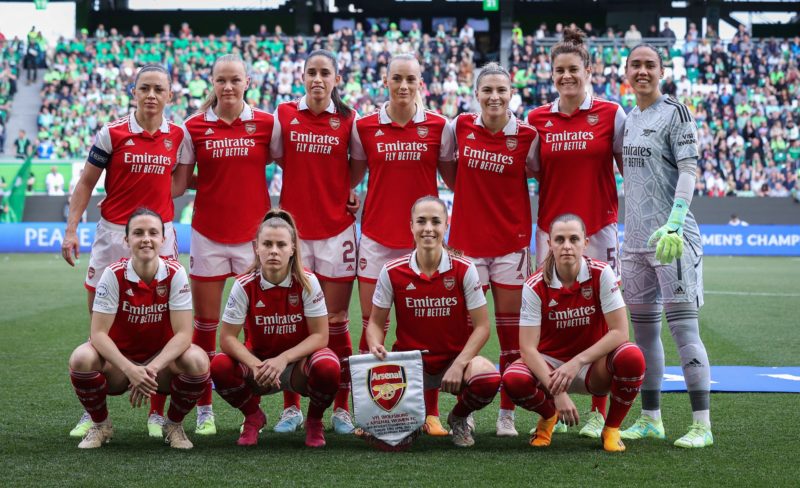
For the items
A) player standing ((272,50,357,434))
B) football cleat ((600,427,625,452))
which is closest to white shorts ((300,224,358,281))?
player standing ((272,50,357,434))

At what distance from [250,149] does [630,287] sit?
221cm

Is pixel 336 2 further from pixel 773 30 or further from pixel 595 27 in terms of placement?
pixel 773 30

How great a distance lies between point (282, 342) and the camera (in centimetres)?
496

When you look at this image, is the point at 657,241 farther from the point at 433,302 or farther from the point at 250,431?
the point at 250,431

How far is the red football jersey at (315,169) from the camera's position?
5.48 meters

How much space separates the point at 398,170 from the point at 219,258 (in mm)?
1120

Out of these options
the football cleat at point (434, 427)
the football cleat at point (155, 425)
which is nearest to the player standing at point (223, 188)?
the football cleat at point (155, 425)

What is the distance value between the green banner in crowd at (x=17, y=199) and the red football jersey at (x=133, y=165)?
19110mm

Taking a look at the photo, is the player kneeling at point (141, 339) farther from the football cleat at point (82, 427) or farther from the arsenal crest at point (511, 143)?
the arsenal crest at point (511, 143)

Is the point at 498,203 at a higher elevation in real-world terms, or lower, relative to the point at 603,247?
higher

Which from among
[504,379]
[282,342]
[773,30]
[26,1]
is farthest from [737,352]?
[26,1]

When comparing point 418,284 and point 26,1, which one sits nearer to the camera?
point 418,284

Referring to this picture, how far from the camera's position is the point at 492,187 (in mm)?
5391

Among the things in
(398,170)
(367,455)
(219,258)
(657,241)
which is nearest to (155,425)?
(219,258)
